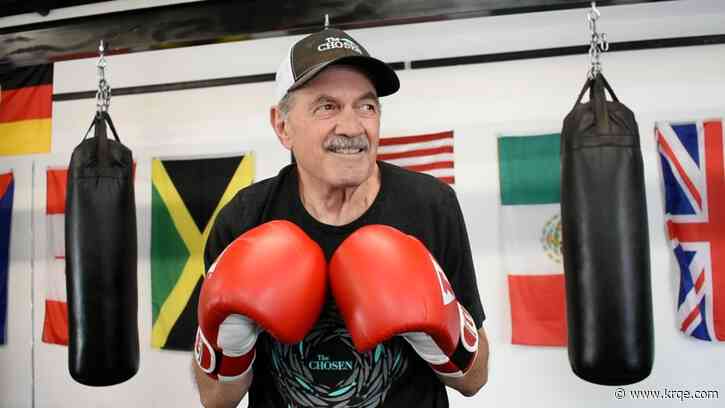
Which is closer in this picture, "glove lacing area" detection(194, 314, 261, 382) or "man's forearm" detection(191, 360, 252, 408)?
"glove lacing area" detection(194, 314, 261, 382)

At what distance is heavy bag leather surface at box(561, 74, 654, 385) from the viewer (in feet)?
4.76

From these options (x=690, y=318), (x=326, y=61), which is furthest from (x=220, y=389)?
(x=690, y=318)

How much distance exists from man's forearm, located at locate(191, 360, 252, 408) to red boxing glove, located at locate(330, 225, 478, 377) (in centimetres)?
35

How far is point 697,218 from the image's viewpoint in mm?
2371

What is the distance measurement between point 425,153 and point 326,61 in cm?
162

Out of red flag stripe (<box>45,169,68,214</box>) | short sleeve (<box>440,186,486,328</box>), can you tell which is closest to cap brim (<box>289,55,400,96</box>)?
short sleeve (<box>440,186,486,328</box>)

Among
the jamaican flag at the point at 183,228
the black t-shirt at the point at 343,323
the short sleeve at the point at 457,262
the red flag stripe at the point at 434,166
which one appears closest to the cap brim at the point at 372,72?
the black t-shirt at the point at 343,323

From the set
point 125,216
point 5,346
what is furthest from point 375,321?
point 5,346

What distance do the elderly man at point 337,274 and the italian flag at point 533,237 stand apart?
1.38 metres

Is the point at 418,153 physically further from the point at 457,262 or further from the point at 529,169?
the point at 457,262

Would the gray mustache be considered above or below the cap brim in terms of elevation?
below

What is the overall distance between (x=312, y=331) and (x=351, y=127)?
499mm

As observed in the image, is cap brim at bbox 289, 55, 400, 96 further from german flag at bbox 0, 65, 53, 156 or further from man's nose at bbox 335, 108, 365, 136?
german flag at bbox 0, 65, 53, 156

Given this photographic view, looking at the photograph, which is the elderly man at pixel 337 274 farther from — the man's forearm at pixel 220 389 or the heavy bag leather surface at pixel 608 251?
the heavy bag leather surface at pixel 608 251
